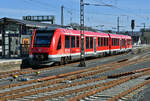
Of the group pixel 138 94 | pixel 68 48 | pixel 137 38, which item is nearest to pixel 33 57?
pixel 68 48

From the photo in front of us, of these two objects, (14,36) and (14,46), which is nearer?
(14,36)

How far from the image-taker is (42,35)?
19.3 metres

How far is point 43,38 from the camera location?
63.0 feet

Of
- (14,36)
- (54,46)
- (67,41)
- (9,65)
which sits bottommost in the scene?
(9,65)

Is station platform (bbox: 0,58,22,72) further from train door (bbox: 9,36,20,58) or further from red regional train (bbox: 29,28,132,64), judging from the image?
train door (bbox: 9,36,20,58)

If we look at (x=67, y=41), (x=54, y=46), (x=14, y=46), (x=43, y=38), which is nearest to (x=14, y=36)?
(x=14, y=46)

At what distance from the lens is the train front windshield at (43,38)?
19.0 meters

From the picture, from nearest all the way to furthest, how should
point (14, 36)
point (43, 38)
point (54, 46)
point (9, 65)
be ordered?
point (9, 65) → point (54, 46) → point (43, 38) → point (14, 36)

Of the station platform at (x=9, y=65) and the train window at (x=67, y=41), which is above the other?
the train window at (x=67, y=41)

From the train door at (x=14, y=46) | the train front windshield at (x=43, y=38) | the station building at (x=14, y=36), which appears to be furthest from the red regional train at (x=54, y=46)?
the train door at (x=14, y=46)

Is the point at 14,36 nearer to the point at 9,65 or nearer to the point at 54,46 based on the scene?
the point at 9,65

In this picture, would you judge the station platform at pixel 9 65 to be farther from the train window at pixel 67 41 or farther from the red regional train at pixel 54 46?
the train window at pixel 67 41

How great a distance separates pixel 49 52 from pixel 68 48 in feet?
7.58

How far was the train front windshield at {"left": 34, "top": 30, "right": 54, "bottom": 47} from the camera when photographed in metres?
19.0
